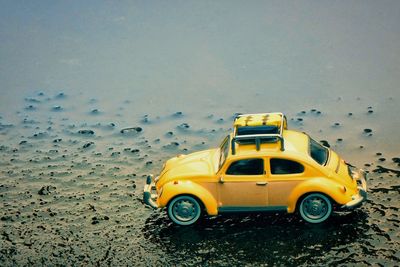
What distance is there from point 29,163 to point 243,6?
10.5 metres

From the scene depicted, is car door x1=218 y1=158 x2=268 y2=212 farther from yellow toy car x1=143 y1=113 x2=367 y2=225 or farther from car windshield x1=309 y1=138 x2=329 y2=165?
car windshield x1=309 y1=138 x2=329 y2=165

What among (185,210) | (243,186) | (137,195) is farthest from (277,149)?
(137,195)

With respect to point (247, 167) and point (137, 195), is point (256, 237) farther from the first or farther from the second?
point (137, 195)

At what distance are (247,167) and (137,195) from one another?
261 cm

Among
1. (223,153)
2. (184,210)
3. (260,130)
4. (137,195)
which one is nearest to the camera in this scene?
(184,210)

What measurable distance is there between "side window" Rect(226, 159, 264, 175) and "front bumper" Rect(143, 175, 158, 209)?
4.87 ft

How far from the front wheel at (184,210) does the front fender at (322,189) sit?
5.61ft

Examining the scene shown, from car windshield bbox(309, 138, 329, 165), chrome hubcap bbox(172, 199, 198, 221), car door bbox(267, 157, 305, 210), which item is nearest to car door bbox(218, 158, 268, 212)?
car door bbox(267, 157, 305, 210)

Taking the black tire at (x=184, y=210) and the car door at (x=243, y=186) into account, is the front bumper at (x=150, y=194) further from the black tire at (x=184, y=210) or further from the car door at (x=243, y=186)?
the car door at (x=243, y=186)

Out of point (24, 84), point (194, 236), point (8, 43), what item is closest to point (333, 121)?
point (194, 236)

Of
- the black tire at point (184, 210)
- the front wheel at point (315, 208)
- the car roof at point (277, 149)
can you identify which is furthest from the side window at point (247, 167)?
the front wheel at point (315, 208)

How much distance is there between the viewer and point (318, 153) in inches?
434

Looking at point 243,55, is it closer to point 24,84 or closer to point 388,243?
point 24,84

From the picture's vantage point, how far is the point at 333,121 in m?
14.6
